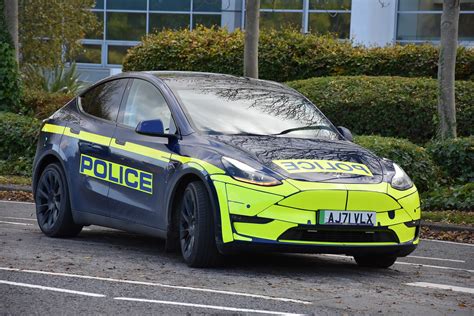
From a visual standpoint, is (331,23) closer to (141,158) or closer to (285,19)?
(285,19)

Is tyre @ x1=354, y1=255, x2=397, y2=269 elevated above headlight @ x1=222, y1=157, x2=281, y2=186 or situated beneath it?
situated beneath

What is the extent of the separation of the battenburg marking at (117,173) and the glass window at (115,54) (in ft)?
105

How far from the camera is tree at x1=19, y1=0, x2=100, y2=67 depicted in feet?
113

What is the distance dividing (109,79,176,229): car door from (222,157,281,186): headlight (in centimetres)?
77

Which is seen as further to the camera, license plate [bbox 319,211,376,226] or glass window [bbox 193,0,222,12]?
glass window [bbox 193,0,222,12]

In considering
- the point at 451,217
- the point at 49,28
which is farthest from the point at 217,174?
the point at 49,28

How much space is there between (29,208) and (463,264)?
643cm

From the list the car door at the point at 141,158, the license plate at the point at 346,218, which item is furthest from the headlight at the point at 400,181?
the car door at the point at 141,158

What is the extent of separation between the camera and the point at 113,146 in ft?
33.1

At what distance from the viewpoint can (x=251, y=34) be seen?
18781mm

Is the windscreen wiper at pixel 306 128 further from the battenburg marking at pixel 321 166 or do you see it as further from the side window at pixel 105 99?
the side window at pixel 105 99

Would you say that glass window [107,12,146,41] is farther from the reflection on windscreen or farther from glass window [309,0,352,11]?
the reflection on windscreen

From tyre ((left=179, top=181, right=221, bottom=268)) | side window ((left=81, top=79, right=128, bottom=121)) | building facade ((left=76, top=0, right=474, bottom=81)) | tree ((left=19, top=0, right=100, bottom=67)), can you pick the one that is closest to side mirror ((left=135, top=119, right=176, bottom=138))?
tyre ((left=179, top=181, right=221, bottom=268))

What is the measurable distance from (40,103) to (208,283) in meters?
15.0
